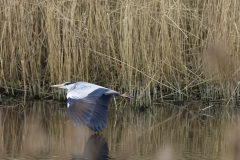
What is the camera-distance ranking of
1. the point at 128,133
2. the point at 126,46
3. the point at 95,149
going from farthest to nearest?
the point at 126,46 < the point at 128,133 < the point at 95,149

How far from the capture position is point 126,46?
5785 mm

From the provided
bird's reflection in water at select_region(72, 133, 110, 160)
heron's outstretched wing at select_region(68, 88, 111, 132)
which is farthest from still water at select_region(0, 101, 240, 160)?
heron's outstretched wing at select_region(68, 88, 111, 132)

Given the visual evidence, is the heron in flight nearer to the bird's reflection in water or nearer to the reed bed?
the bird's reflection in water

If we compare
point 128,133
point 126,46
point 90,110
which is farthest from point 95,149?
point 126,46

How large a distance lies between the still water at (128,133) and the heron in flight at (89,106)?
0.66 feet

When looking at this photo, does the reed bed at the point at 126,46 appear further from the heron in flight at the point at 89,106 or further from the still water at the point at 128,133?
the heron in flight at the point at 89,106

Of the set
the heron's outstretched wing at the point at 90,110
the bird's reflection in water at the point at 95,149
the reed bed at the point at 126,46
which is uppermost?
the reed bed at the point at 126,46

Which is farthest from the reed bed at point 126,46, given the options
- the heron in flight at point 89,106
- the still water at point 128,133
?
the heron in flight at point 89,106

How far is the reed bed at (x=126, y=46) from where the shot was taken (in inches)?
229

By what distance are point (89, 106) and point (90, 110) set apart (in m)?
0.05

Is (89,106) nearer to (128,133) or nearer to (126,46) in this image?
(128,133)

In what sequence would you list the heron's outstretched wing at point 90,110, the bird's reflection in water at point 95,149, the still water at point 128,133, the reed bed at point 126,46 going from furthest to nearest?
the reed bed at point 126,46 → the heron's outstretched wing at point 90,110 → the still water at point 128,133 → the bird's reflection in water at point 95,149


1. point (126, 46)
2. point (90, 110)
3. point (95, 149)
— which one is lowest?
point (95, 149)

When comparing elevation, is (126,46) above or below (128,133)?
above
